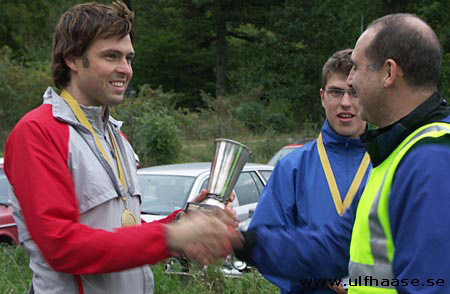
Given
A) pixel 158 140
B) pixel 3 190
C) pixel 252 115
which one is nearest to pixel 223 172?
pixel 3 190

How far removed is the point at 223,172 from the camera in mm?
3172

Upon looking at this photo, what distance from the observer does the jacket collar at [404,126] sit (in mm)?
2307

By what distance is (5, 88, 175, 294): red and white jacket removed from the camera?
257cm

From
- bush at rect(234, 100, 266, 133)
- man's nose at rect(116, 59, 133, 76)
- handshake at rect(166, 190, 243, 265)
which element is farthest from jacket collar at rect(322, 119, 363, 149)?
bush at rect(234, 100, 266, 133)

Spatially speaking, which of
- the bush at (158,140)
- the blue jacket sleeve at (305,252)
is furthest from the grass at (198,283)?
the bush at (158,140)

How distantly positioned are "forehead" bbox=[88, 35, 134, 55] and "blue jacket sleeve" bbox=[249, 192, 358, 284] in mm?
1150

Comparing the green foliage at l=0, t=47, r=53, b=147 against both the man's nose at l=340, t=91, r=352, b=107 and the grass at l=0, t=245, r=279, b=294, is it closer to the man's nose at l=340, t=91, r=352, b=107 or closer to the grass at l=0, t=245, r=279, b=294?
the grass at l=0, t=245, r=279, b=294

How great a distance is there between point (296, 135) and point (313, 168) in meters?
23.5

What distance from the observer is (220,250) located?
9.42ft

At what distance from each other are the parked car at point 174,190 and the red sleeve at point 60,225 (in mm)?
5050

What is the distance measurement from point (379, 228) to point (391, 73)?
23.6 inches

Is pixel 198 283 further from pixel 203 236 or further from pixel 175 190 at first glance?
pixel 203 236

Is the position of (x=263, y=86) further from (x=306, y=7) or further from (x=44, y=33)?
(x=44, y=33)

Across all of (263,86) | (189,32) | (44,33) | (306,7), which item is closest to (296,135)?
(263,86)
